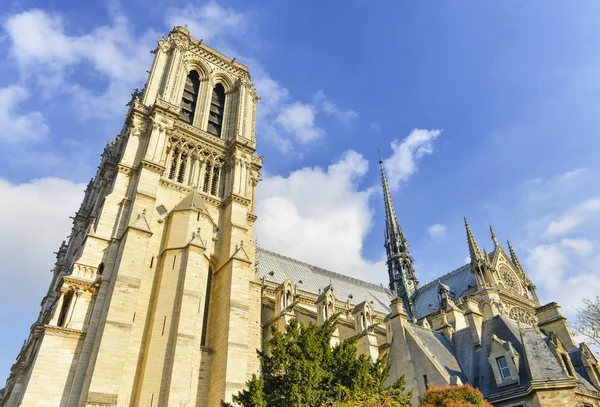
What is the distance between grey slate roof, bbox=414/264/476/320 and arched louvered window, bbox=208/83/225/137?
30.6 metres

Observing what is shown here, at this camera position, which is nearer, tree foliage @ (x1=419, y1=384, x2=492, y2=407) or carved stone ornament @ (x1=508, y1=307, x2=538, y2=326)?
tree foliage @ (x1=419, y1=384, x2=492, y2=407)

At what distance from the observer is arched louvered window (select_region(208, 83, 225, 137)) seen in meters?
34.7

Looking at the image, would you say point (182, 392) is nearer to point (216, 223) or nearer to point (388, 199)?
point (216, 223)

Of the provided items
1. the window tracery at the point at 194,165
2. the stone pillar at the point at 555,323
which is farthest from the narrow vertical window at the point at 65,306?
the stone pillar at the point at 555,323

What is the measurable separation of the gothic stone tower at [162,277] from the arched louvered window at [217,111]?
0.23 meters

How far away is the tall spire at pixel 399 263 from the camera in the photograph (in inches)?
2167

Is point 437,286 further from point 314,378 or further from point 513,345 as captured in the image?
point 314,378

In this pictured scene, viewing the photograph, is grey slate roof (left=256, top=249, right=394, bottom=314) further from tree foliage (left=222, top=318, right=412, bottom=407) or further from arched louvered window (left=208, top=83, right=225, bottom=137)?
tree foliage (left=222, top=318, right=412, bottom=407)

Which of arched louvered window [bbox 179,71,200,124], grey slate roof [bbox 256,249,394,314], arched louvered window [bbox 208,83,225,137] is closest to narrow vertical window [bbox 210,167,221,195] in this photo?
arched louvered window [bbox 208,83,225,137]

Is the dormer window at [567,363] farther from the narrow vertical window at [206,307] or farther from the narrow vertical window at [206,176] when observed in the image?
the narrow vertical window at [206,176]

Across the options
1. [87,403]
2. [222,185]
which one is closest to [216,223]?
[222,185]

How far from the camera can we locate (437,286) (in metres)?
51.4

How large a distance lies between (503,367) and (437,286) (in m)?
34.3

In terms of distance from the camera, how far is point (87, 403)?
54.9ft
